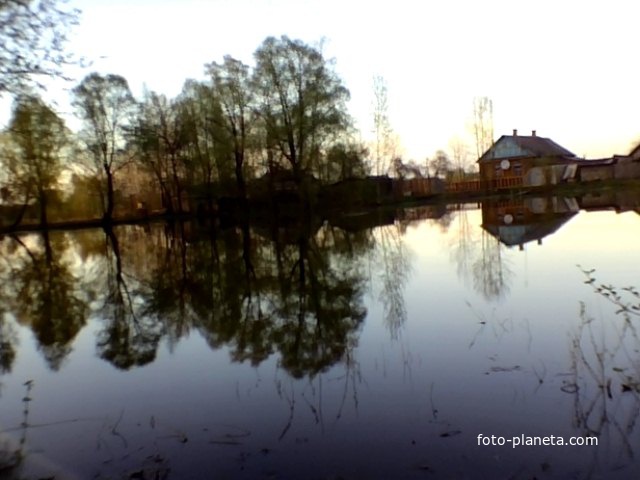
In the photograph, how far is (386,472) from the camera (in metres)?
4.29

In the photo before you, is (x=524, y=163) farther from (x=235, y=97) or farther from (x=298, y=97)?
(x=235, y=97)

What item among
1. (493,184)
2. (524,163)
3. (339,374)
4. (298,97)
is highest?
(298,97)

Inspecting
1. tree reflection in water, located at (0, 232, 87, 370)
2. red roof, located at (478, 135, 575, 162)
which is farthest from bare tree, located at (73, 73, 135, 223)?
red roof, located at (478, 135, 575, 162)

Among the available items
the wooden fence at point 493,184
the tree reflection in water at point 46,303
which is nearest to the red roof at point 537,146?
the wooden fence at point 493,184

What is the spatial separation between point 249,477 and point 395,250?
1484cm

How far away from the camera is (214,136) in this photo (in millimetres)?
45500

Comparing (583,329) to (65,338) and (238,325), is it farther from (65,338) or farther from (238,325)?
(65,338)

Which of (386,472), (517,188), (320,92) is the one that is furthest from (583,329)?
(517,188)

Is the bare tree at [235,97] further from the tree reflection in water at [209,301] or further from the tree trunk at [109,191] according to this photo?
the tree reflection in water at [209,301]

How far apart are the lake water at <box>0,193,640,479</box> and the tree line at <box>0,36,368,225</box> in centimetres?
2954

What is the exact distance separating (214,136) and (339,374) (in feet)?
135

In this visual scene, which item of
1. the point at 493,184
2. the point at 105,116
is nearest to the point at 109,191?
the point at 105,116

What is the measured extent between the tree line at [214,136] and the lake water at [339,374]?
29540 mm

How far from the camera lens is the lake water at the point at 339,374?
15.3 feet
